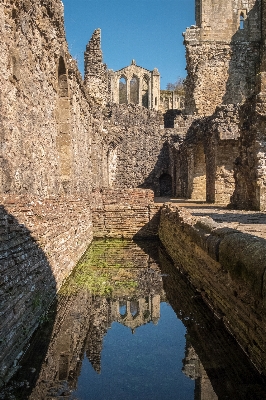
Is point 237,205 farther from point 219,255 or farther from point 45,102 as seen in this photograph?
point 219,255

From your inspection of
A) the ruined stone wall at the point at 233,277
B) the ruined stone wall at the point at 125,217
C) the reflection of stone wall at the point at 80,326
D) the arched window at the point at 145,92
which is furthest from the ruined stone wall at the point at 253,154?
the arched window at the point at 145,92

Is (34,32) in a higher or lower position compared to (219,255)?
higher

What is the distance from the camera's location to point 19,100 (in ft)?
24.8

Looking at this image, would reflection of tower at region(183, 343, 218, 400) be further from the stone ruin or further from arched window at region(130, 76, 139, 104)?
arched window at region(130, 76, 139, 104)

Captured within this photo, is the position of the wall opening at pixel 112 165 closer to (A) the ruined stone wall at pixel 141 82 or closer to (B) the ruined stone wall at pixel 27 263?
(B) the ruined stone wall at pixel 27 263

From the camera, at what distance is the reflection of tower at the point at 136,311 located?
5367 millimetres

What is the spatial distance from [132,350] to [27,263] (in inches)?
59.0

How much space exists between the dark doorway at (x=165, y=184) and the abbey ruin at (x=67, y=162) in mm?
351

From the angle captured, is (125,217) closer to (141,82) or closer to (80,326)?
(80,326)

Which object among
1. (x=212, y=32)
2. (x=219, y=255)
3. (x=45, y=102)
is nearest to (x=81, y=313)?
(x=219, y=255)

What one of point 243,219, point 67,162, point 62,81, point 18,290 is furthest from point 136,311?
point 62,81

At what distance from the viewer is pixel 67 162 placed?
38.5ft

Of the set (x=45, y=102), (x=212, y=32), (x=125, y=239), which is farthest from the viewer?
(x=212, y=32)

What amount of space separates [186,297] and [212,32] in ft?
87.1
